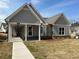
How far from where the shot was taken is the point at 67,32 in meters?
32.4

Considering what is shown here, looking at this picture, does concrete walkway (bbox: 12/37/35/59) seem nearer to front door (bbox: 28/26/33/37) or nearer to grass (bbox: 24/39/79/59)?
grass (bbox: 24/39/79/59)

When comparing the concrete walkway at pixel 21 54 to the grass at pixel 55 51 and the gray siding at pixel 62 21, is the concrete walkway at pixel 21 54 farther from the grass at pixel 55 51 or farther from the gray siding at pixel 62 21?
the gray siding at pixel 62 21

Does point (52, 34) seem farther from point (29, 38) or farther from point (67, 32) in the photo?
point (29, 38)

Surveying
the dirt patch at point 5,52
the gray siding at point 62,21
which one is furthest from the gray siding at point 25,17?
the dirt patch at point 5,52

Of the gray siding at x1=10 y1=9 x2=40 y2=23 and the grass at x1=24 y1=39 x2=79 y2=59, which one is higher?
the gray siding at x1=10 y1=9 x2=40 y2=23

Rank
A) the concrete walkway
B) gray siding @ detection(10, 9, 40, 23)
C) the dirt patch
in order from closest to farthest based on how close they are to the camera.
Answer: the concrete walkway
the dirt patch
gray siding @ detection(10, 9, 40, 23)

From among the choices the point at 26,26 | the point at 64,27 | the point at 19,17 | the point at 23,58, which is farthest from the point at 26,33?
the point at 23,58

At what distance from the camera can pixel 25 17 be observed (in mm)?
25875

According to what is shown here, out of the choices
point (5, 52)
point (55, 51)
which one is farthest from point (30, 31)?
point (5, 52)

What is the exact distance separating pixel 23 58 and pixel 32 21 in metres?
16.6

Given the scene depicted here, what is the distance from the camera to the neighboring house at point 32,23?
25.1 meters

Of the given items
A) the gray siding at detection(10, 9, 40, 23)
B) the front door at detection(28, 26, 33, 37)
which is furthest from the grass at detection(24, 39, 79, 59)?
the front door at detection(28, 26, 33, 37)

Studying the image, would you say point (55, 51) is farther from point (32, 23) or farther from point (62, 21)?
point (62, 21)

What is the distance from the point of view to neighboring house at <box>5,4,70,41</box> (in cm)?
2513
